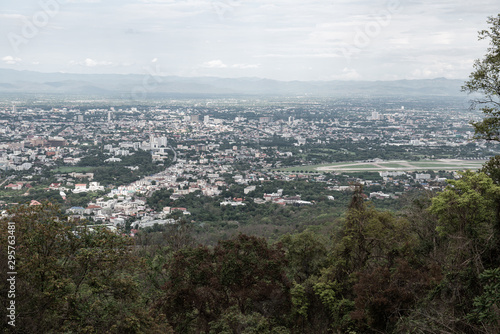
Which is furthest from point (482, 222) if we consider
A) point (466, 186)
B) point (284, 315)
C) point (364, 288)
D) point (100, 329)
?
point (100, 329)

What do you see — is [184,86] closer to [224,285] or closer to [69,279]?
[224,285]

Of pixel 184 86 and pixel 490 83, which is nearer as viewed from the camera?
pixel 490 83

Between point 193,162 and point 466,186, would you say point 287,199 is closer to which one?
point 193,162

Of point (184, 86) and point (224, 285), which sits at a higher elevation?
point (184, 86)

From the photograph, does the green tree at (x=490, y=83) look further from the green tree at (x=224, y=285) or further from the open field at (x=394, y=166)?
the open field at (x=394, y=166)

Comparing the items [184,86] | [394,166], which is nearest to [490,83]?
[394,166]

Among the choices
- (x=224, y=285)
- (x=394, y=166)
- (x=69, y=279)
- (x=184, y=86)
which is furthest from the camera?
(x=184, y=86)
